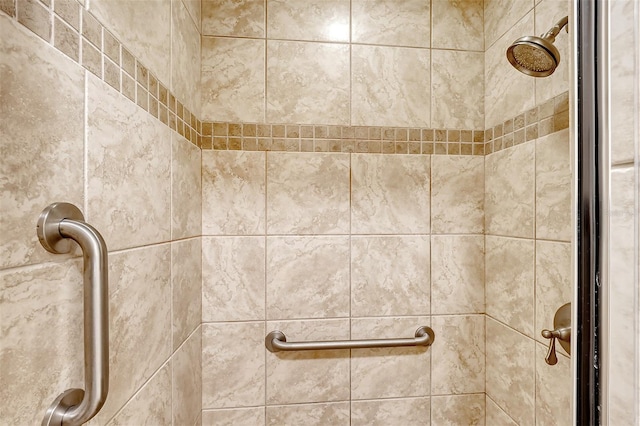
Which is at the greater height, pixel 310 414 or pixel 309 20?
pixel 309 20

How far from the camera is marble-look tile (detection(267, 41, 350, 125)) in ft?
4.15

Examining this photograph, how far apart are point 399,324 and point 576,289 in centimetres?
100

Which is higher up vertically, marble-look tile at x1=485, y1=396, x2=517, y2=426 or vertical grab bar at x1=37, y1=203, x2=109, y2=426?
vertical grab bar at x1=37, y1=203, x2=109, y2=426

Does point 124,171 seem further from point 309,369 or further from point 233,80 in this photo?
point 309,369

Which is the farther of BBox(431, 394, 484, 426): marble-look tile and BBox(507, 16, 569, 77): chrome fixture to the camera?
BBox(431, 394, 484, 426): marble-look tile

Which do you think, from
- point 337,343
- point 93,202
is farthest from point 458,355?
point 93,202

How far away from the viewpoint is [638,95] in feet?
0.99

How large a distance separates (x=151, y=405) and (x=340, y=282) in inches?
26.6

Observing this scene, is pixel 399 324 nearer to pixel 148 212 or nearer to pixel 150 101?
pixel 148 212

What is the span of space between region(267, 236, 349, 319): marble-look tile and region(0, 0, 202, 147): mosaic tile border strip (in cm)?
56

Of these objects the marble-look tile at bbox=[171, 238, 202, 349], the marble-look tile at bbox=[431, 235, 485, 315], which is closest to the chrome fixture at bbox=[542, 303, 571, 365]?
the marble-look tile at bbox=[431, 235, 485, 315]

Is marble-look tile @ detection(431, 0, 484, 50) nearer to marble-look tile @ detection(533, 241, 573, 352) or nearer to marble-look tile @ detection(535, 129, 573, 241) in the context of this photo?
marble-look tile @ detection(535, 129, 573, 241)

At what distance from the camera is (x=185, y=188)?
1.07m

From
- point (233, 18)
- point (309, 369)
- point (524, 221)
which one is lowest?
point (309, 369)
